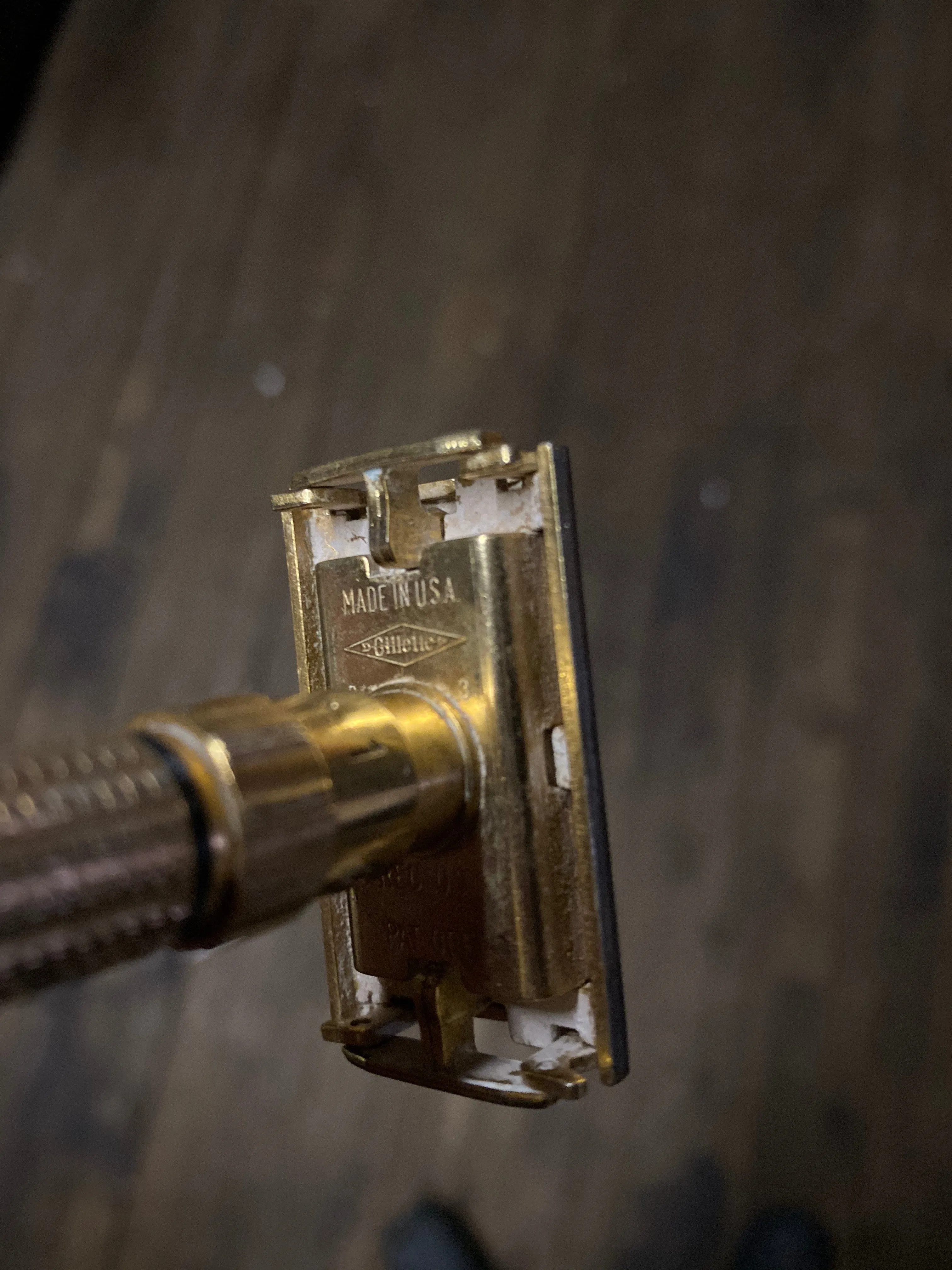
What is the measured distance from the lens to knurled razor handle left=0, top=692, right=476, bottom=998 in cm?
24

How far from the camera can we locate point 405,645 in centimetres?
40

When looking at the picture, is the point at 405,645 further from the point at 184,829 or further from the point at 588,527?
the point at 588,527

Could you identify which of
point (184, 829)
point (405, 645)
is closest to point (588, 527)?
point (405, 645)

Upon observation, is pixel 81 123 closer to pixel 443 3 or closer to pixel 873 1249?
pixel 443 3

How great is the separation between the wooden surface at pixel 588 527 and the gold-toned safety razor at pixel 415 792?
13.6 inches

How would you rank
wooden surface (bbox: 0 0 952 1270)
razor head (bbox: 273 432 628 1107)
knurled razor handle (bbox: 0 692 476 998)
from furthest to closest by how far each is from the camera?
wooden surface (bbox: 0 0 952 1270), razor head (bbox: 273 432 628 1107), knurled razor handle (bbox: 0 692 476 998)

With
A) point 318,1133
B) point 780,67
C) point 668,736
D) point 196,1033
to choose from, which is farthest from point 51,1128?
point 780,67

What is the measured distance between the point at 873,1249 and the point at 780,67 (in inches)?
36.3

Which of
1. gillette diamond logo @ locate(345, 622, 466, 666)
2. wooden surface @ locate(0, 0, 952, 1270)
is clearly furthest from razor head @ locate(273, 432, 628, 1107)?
wooden surface @ locate(0, 0, 952, 1270)

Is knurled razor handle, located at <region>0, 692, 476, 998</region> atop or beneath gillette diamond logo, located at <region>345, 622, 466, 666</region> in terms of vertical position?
beneath

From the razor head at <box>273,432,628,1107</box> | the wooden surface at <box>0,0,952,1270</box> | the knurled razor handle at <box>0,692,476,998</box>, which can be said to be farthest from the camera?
the wooden surface at <box>0,0,952,1270</box>

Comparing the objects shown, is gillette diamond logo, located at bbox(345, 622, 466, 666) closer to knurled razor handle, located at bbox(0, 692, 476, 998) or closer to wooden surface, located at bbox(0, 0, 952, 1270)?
knurled razor handle, located at bbox(0, 692, 476, 998)

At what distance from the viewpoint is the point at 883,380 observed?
70 cm

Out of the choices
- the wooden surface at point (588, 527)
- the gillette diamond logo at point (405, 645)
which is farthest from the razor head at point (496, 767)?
the wooden surface at point (588, 527)
